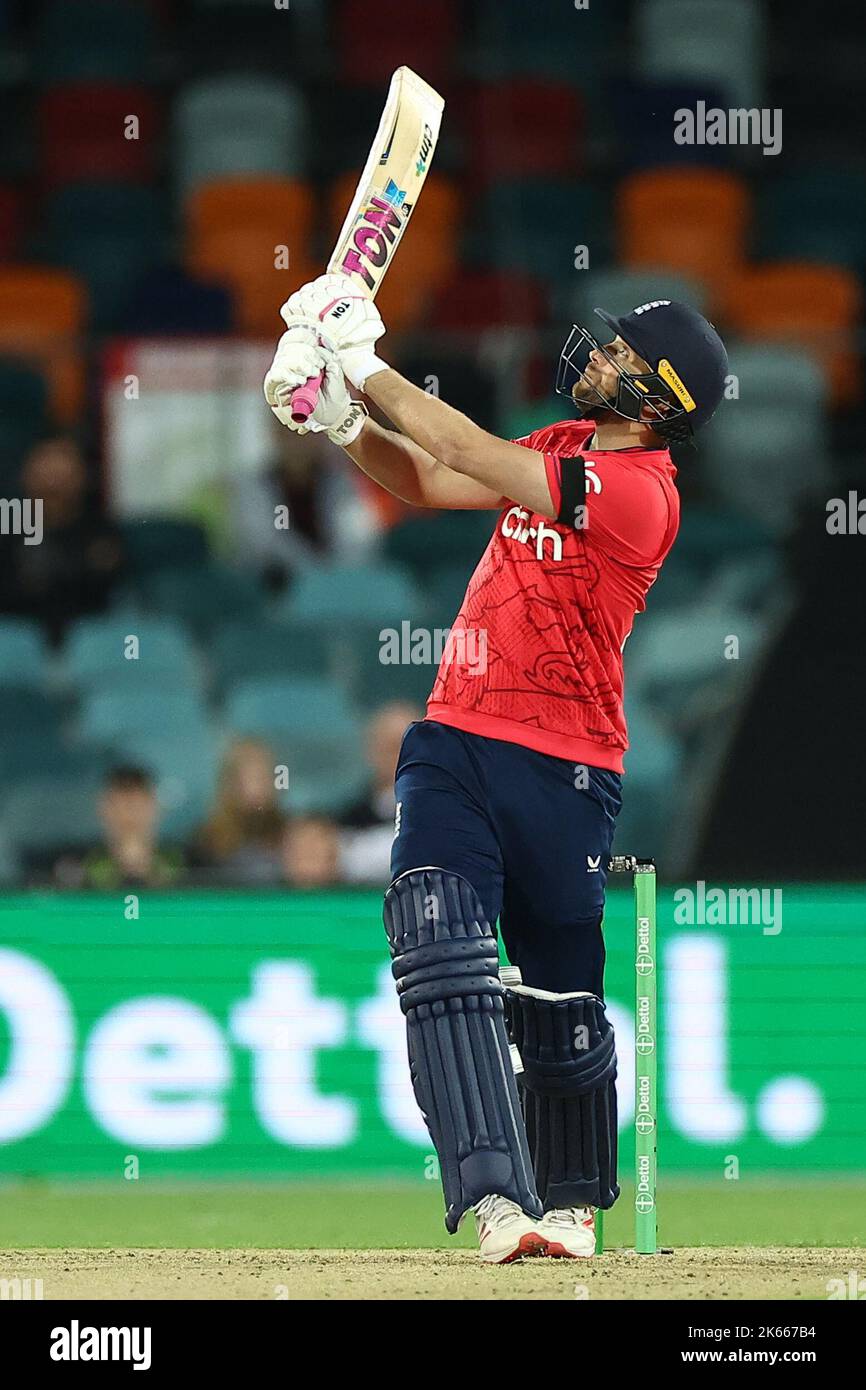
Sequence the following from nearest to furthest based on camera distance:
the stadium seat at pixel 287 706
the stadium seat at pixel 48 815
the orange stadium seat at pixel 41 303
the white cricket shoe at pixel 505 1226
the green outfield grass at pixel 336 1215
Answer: the white cricket shoe at pixel 505 1226, the green outfield grass at pixel 336 1215, the stadium seat at pixel 48 815, the stadium seat at pixel 287 706, the orange stadium seat at pixel 41 303

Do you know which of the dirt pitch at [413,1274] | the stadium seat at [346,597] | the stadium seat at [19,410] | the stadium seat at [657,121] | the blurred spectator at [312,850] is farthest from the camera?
the stadium seat at [657,121]

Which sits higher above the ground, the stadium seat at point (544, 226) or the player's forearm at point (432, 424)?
the stadium seat at point (544, 226)

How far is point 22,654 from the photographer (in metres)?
10.4

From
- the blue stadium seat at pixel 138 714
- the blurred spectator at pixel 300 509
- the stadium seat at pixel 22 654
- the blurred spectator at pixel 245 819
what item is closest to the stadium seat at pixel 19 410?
the stadium seat at pixel 22 654

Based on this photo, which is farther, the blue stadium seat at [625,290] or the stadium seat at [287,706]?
the blue stadium seat at [625,290]

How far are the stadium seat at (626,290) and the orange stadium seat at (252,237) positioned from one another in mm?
1353

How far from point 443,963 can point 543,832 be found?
14.9 inches

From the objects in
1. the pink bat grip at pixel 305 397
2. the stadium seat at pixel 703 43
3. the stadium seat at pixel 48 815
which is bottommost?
the stadium seat at pixel 48 815

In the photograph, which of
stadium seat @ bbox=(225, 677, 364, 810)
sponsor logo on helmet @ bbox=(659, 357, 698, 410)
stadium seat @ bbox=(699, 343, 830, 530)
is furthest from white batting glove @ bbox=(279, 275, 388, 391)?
stadium seat @ bbox=(699, 343, 830, 530)

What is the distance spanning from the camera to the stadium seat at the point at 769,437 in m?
11.3

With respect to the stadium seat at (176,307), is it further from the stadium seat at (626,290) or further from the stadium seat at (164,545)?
the stadium seat at (626,290)

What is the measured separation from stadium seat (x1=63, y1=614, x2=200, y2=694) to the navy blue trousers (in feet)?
17.6

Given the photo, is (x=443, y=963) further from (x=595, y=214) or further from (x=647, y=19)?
(x=647, y=19)

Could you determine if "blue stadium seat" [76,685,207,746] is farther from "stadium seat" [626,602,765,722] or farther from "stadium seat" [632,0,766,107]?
"stadium seat" [632,0,766,107]
